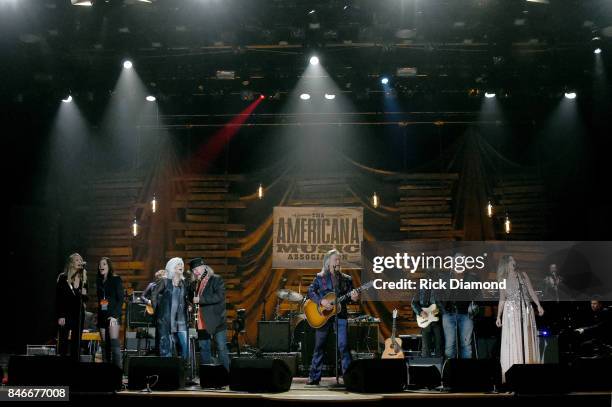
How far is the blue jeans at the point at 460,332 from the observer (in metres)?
10.6

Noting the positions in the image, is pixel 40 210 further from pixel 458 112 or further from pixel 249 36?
pixel 458 112

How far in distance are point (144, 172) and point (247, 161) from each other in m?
2.49

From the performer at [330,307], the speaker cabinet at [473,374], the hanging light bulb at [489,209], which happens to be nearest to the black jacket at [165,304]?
the performer at [330,307]

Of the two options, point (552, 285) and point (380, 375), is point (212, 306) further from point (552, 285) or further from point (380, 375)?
point (552, 285)

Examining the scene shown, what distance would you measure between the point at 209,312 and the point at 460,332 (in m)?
3.87

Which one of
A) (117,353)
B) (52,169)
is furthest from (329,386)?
(52,169)

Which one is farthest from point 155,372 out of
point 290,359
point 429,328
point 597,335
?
point 597,335

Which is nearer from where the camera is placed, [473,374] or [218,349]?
[473,374]

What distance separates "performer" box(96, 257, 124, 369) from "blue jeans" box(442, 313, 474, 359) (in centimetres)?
496

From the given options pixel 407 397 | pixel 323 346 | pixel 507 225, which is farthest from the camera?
pixel 507 225

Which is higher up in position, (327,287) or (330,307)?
(327,287)

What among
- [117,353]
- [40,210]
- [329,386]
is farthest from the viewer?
[40,210]

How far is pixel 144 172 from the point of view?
16.8 meters

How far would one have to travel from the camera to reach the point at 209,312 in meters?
10.4
